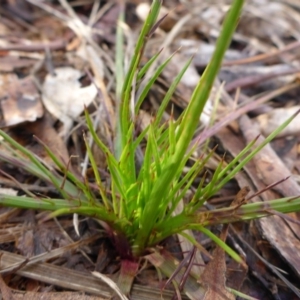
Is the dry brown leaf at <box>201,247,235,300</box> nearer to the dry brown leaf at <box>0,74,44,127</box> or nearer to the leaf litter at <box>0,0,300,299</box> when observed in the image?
the leaf litter at <box>0,0,300,299</box>

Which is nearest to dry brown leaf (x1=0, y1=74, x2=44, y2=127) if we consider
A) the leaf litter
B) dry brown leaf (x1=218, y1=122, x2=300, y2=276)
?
the leaf litter

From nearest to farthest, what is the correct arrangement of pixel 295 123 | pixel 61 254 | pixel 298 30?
pixel 61 254, pixel 295 123, pixel 298 30

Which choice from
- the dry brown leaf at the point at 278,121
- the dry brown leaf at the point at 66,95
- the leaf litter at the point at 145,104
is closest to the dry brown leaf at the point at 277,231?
the leaf litter at the point at 145,104

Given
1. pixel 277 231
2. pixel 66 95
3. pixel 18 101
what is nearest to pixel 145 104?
pixel 66 95

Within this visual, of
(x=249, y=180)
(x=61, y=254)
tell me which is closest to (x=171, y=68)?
(x=249, y=180)

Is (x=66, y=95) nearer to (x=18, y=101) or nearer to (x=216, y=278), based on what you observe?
(x=18, y=101)

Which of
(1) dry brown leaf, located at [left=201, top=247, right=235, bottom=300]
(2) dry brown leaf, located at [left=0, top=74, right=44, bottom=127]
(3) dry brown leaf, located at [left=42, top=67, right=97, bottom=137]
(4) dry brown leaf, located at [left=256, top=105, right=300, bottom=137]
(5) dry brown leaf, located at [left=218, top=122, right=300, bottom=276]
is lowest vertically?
(2) dry brown leaf, located at [left=0, top=74, right=44, bottom=127]

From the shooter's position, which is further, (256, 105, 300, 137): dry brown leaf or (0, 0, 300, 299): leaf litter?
(256, 105, 300, 137): dry brown leaf

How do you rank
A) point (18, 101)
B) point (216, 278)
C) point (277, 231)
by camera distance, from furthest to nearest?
point (18, 101)
point (277, 231)
point (216, 278)

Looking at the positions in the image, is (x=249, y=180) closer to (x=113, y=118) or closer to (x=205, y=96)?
(x=113, y=118)
